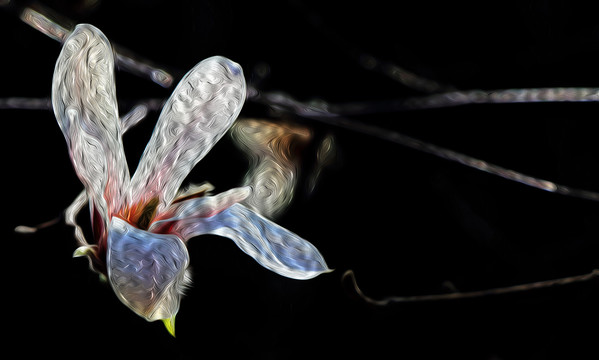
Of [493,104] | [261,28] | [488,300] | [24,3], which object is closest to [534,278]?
[488,300]

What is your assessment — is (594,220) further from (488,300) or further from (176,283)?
(176,283)

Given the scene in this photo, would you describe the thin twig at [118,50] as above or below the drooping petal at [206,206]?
above

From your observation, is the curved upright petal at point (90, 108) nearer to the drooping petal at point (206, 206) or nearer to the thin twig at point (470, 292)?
the drooping petal at point (206, 206)

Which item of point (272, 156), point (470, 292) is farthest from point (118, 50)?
point (470, 292)

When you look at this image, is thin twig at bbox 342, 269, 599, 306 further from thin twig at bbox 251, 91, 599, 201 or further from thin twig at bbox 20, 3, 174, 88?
thin twig at bbox 20, 3, 174, 88

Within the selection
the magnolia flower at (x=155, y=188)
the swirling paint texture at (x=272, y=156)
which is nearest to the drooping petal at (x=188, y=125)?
the magnolia flower at (x=155, y=188)

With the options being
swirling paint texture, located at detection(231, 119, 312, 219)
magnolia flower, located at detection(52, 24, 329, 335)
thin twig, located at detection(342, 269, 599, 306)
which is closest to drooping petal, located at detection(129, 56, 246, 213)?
magnolia flower, located at detection(52, 24, 329, 335)

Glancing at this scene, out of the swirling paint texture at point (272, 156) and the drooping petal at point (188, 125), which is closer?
the drooping petal at point (188, 125)

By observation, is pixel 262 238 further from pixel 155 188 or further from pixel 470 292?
pixel 470 292
